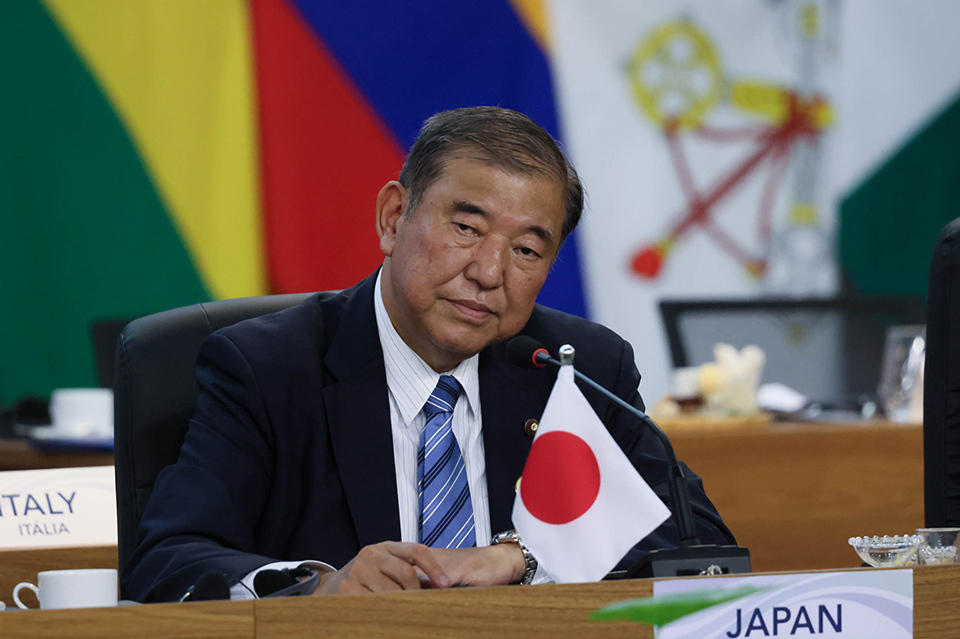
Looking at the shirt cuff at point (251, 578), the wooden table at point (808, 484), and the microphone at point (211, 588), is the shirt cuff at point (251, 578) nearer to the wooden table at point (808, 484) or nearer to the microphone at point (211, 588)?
the microphone at point (211, 588)

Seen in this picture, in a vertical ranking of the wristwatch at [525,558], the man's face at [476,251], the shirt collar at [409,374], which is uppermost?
the man's face at [476,251]

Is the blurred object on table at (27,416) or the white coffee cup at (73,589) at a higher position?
the white coffee cup at (73,589)

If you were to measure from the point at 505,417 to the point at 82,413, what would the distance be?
4.95 ft

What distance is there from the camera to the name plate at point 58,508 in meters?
1.67

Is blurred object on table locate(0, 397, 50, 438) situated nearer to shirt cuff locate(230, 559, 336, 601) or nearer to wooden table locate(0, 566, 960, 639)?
shirt cuff locate(230, 559, 336, 601)

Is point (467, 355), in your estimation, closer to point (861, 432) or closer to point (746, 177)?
point (861, 432)

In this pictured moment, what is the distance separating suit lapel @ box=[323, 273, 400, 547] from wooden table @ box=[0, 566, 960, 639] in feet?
1.91

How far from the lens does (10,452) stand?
2.64m

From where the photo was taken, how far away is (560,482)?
3.58 ft

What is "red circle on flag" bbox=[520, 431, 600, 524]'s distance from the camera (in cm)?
108

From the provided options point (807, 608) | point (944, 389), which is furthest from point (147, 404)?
point (944, 389)

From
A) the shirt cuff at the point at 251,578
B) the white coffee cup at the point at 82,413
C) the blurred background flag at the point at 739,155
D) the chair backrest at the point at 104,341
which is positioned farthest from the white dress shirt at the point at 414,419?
the blurred background flag at the point at 739,155

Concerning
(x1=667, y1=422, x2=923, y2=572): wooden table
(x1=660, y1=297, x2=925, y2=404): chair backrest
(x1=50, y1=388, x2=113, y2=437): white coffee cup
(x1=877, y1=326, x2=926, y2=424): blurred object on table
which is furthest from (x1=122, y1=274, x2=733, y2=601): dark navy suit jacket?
(x1=660, y1=297, x2=925, y2=404): chair backrest

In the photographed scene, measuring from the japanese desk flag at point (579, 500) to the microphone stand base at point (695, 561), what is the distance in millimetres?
33
